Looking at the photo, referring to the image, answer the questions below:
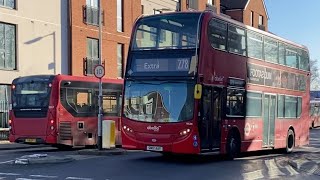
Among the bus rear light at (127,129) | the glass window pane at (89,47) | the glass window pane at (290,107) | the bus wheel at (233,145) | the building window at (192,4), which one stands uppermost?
the building window at (192,4)

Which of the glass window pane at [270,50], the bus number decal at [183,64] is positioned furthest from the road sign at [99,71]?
the glass window pane at [270,50]

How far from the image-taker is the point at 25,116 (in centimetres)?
2156

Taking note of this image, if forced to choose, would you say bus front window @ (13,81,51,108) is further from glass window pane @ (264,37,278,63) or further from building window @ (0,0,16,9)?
glass window pane @ (264,37,278,63)

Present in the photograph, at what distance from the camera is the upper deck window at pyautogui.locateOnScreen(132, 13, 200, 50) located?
53.1ft

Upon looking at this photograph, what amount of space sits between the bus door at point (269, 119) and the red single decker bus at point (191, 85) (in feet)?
3.31

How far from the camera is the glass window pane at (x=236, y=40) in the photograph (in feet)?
58.5

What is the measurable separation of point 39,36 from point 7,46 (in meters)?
2.26

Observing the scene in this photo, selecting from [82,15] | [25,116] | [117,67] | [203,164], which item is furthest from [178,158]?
[117,67]

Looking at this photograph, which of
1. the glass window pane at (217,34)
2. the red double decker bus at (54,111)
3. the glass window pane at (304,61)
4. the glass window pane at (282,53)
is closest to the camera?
the glass window pane at (217,34)

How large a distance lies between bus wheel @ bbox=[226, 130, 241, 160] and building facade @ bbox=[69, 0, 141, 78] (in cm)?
1636

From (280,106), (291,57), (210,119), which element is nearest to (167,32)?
(210,119)

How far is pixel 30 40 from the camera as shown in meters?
29.9

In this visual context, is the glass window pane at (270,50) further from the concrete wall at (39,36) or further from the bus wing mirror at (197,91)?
the concrete wall at (39,36)

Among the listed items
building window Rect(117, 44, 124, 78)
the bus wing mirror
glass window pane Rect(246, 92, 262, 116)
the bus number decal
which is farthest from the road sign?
building window Rect(117, 44, 124, 78)
